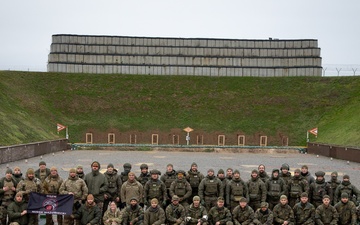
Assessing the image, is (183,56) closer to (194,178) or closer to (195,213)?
(194,178)

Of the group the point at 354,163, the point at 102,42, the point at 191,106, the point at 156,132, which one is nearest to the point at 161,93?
the point at 191,106

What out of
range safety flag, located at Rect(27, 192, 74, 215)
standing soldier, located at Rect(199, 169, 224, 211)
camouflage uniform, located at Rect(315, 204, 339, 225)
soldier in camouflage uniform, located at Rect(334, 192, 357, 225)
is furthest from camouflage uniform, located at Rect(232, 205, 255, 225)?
range safety flag, located at Rect(27, 192, 74, 215)

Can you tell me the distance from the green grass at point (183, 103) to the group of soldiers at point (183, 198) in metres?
36.5

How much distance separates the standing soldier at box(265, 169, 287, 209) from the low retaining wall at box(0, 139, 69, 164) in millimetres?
21877

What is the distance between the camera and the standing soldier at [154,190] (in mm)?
16312

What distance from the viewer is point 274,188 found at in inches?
663

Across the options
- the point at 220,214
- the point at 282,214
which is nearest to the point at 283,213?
the point at 282,214

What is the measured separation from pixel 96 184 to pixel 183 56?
6759 cm

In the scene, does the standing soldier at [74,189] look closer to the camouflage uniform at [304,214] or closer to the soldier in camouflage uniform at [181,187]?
the soldier in camouflage uniform at [181,187]

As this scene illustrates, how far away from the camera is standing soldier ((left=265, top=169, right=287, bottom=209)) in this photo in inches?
661

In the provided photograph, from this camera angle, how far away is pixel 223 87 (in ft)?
247

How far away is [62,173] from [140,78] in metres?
50.5

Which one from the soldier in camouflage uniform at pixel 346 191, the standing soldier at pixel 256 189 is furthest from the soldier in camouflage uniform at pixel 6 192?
the soldier in camouflage uniform at pixel 346 191

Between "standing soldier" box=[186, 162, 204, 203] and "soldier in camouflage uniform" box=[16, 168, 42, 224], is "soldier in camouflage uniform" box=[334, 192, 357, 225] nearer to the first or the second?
"standing soldier" box=[186, 162, 204, 203]
